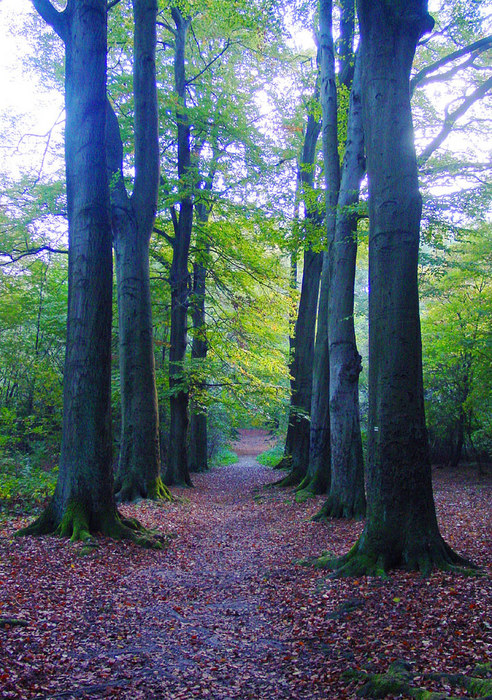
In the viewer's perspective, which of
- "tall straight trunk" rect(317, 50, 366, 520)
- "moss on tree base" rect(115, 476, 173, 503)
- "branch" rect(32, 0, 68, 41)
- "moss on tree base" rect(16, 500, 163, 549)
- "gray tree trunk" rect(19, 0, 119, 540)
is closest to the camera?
"moss on tree base" rect(16, 500, 163, 549)

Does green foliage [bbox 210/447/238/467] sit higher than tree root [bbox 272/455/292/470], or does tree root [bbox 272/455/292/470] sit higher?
tree root [bbox 272/455/292/470]

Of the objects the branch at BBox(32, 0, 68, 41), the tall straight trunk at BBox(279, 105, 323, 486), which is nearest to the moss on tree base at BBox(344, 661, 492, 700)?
the branch at BBox(32, 0, 68, 41)

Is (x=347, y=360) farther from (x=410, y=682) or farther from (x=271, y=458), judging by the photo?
(x=271, y=458)

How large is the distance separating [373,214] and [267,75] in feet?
44.4

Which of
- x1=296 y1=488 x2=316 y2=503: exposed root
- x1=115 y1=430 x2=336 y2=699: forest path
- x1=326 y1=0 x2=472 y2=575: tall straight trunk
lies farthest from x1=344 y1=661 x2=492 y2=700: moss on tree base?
x1=296 y1=488 x2=316 y2=503: exposed root

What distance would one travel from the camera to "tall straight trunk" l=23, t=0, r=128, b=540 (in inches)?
267

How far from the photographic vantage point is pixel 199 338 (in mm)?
15625

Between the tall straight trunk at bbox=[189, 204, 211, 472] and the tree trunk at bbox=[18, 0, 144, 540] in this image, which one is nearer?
the tree trunk at bbox=[18, 0, 144, 540]

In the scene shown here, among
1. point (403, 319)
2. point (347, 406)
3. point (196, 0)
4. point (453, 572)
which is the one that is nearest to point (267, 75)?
point (196, 0)

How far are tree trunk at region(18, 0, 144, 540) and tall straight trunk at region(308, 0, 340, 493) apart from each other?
4.46 m

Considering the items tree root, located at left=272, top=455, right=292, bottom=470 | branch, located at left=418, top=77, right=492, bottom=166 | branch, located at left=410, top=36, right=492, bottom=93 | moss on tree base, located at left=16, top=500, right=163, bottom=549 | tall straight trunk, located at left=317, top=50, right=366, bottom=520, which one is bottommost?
tree root, located at left=272, top=455, right=292, bottom=470

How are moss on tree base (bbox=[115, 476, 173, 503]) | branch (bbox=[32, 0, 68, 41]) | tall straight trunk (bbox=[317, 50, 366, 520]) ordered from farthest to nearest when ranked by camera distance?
moss on tree base (bbox=[115, 476, 173, 503]) → tall straight trunk (bbox=[317, 50, 366, 520]) → branch (bbox=[32, 0, 68, 41])

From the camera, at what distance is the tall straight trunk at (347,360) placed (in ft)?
28.6

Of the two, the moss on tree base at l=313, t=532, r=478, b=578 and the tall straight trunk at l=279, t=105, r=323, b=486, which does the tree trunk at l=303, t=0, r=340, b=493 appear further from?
the moss on tree base at l=313, t=532, r=478, b=578
